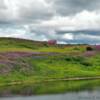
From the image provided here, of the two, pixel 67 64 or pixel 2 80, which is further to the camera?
pixel 67 64

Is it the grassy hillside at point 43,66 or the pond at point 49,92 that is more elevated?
the grassy hillside at point 43,66

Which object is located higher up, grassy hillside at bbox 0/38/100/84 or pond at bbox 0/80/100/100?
grassy hillside at bbox 0/38/100/84

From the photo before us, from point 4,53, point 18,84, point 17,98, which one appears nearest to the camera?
point 17,98

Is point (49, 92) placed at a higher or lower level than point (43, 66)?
lower

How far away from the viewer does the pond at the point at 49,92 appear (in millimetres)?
60125

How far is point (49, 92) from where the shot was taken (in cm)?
6819

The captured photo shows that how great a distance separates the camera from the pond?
197ft

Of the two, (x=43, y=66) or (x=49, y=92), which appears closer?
(x=49, y=92)

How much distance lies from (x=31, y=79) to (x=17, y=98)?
2864 cm

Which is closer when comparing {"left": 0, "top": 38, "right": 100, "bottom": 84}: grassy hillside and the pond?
the pond

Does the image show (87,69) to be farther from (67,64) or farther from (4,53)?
(4,53)

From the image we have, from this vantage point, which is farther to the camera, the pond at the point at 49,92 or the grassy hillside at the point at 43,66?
the grassy hillside at the point at 43,66

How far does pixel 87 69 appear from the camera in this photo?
107m

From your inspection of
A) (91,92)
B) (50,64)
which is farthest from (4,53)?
(91,92)
